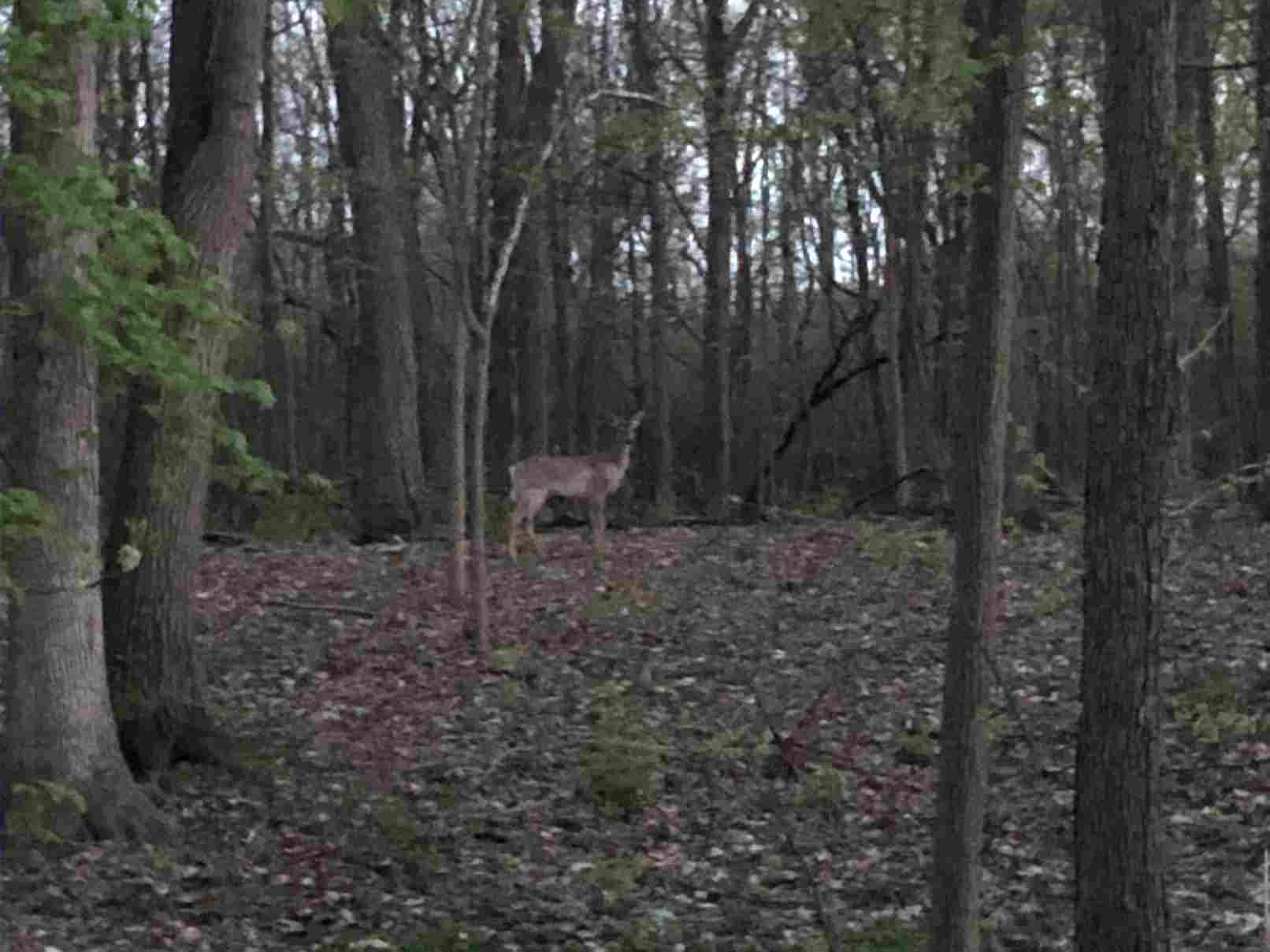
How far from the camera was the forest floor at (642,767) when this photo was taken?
9.30 metres

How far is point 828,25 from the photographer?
24.2ft

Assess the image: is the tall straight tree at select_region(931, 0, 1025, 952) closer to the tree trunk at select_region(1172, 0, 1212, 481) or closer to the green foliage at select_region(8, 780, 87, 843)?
the tree trunk at select_region(1172, 0, 1212, 481)

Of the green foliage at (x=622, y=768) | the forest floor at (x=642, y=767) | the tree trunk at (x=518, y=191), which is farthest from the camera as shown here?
the tree trunk at (x=518, y=191)

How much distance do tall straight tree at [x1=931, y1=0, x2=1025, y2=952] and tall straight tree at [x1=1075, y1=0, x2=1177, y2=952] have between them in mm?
894

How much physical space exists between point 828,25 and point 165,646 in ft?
19.5

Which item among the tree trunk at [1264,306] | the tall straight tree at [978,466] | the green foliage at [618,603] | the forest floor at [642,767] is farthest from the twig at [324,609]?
the tall straight tree at [978,466]

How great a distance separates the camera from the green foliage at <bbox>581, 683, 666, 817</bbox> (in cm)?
1130

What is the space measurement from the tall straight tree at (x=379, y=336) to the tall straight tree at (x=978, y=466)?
11.1 metres

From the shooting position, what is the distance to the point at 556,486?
1762 centimetres

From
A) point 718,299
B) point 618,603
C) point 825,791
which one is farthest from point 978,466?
point 718,299

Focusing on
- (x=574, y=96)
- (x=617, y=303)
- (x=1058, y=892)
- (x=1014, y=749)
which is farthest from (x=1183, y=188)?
(x=617, y=303)

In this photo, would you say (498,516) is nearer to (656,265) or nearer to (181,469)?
(181,469)

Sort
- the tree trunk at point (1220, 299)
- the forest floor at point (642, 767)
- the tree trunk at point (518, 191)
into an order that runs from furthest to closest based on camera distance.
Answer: the tree trunk at point (1220, 299) < the tree trunk at point (518, 191) < the forest floor at point (642, 767)

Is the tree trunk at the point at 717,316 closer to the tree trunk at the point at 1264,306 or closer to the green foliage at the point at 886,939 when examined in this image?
the tree trunk at the point at 1264,306
